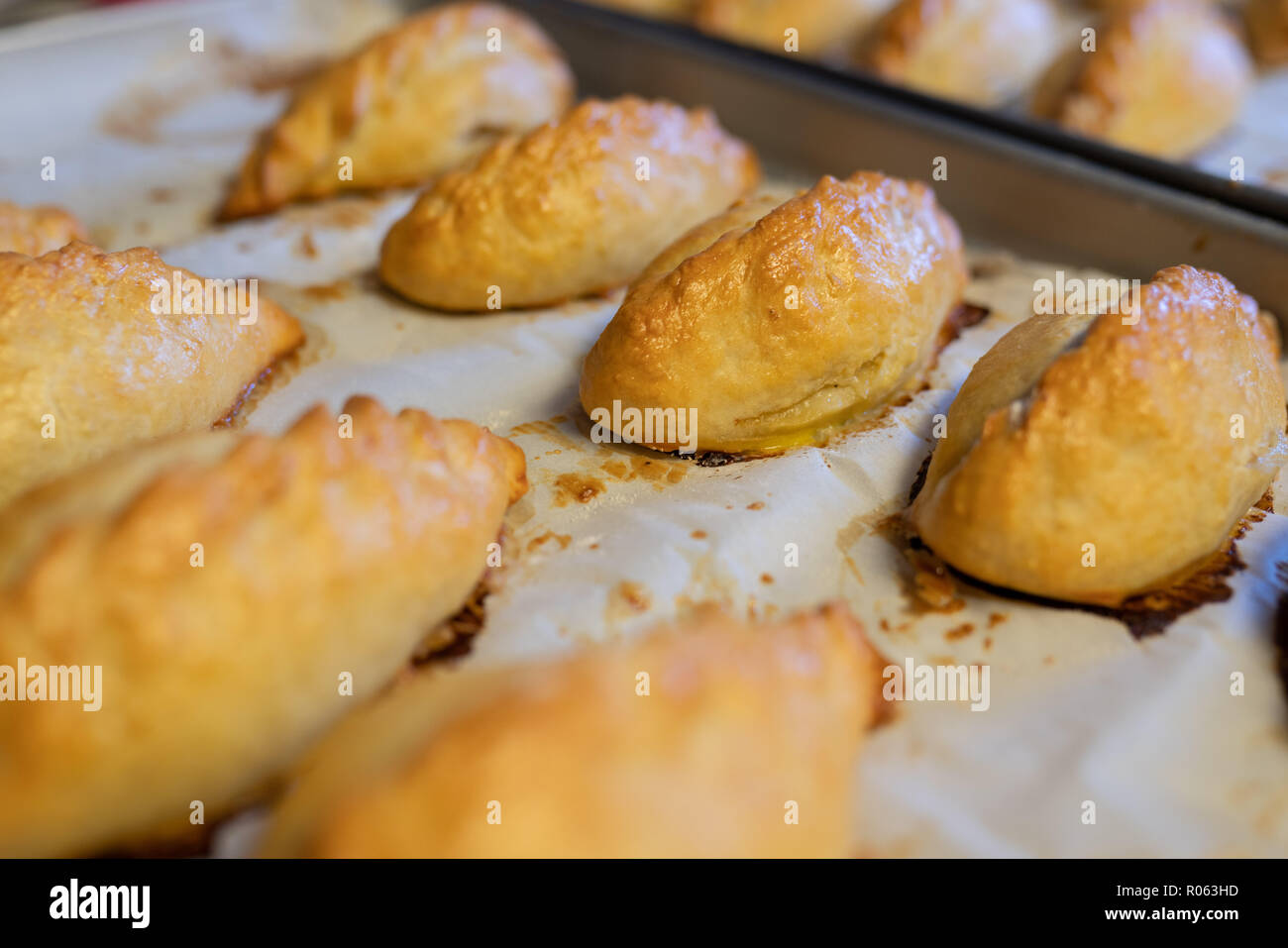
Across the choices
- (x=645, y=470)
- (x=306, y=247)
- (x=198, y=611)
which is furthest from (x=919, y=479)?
(x=306, y=247)

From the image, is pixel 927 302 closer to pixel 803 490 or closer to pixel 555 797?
pixel 803 490

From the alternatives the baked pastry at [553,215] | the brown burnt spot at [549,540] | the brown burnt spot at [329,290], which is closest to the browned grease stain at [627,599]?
the brown burnt spot at [549,540]

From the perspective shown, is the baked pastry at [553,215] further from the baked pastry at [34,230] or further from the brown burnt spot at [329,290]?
the baked pastry at [34,230]

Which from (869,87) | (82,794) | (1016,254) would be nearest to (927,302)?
(1016,254)

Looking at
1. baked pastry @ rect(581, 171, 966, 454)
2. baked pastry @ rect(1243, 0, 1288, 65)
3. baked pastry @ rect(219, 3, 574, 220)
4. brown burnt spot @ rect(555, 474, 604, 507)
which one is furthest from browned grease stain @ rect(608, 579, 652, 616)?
baked pastry @ rect(1243, 0, 1288, 65)

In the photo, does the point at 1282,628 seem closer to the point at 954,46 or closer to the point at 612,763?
the point at 612,763
